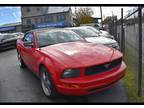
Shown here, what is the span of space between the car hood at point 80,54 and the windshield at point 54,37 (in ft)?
1.29

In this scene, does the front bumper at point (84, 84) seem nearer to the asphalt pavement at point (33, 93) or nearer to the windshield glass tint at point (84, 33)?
the asphalt pavement at point (33, 93)

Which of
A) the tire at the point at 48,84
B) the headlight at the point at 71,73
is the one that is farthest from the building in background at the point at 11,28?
the headlight at the point at 71,73

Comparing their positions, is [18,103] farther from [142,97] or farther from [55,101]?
[142,97]

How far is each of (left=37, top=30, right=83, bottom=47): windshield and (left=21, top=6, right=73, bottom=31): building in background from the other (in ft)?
164

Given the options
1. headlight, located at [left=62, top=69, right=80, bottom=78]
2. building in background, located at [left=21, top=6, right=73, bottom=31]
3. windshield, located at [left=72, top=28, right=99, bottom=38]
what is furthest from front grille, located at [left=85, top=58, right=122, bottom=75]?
building in background, located at [left=21, top=6, right=73, bottom=31]

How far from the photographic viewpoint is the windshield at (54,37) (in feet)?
19.0

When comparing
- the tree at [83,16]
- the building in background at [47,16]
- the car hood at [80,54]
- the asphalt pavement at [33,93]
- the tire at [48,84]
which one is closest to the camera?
the car hood at [80,54]

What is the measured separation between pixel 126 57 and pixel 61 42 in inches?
138

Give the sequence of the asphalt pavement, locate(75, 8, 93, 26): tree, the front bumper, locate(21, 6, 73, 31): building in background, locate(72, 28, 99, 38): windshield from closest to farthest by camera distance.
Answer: the front bumper < the asphalt pavement < locate(72, 28, 99, 38): windshield < locate(75, 8, 93, 26): tree < locate(21, 6, 73, 31): building in background

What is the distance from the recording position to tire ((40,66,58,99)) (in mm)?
4491

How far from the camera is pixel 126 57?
8.52 meters

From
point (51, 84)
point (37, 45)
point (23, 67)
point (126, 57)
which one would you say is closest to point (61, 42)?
point (37, 45)

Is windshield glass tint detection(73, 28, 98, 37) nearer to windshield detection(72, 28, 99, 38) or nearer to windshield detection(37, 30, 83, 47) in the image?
windshield detection(72, 28, 99, 38)

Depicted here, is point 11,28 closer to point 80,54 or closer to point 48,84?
point 48,84
